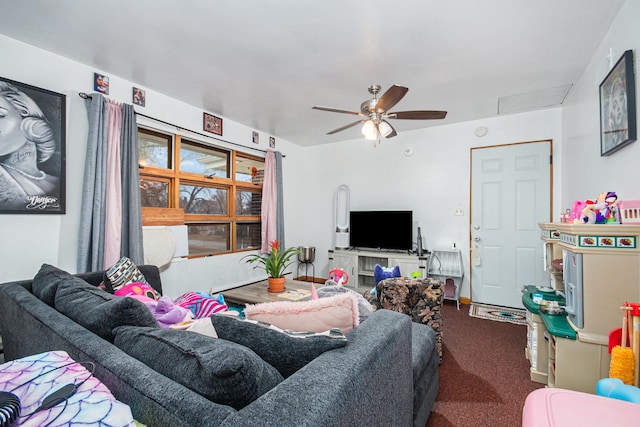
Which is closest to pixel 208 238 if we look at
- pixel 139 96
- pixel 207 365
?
pixel 139 96

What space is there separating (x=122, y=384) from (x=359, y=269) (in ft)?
13.0

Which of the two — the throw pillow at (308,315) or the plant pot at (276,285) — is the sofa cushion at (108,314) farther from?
the plant pot at (276,285)

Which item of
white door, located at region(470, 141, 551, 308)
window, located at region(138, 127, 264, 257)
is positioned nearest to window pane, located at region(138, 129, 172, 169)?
window, located at region(138, 127, 264, 257)

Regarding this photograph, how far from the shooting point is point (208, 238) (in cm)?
381

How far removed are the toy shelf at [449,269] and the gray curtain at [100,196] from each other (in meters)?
3.56

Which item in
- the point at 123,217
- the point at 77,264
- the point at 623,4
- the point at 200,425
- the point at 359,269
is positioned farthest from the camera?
the point at 359,269

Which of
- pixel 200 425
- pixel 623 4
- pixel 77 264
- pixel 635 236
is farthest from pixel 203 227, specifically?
pixel 623 4

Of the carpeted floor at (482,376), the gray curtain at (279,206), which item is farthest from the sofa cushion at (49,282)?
the gray curtain at (279,206)

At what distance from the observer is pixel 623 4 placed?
5.95 ft

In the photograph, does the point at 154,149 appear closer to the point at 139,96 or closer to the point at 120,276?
the point at 139,96

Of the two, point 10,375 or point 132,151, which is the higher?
point 132,151

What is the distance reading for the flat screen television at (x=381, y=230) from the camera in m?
4.21

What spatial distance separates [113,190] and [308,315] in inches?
95.7

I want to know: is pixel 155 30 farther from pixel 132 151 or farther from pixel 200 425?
pixel 200 425
